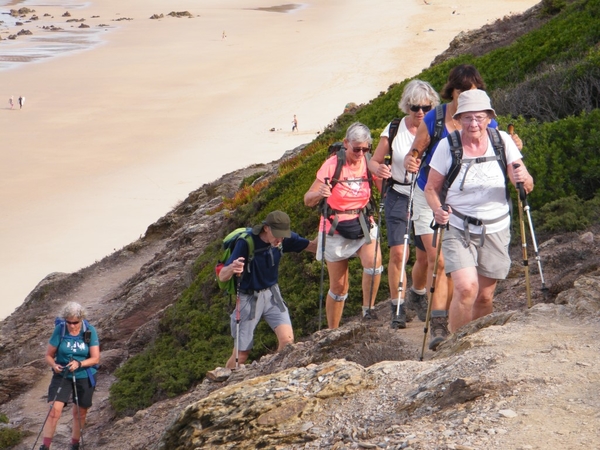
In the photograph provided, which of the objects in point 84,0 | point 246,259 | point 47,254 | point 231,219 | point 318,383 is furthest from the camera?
point 84,0

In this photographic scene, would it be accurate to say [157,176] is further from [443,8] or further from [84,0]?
[84,0]

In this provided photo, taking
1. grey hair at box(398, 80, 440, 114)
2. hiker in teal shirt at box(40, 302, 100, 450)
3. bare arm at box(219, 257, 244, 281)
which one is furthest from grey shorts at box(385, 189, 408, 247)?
hiker in teal shirt at box(40, 302, 100, 450)

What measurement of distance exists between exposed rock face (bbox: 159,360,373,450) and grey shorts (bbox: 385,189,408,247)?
2.91m

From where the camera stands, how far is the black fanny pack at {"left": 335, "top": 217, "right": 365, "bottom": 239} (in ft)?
27.7

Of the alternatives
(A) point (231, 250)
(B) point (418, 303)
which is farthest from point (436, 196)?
(A) point (231, 250)

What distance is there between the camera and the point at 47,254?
25.6 m

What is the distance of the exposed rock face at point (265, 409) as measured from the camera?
206 inches

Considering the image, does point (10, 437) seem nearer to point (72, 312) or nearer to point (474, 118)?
point (72, 312)

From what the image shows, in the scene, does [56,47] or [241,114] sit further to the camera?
[56,47]

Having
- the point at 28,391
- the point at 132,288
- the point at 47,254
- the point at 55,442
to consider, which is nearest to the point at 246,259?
the point at 55,442

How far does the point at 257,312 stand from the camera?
27.6ft

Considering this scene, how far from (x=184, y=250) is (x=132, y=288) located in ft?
4.51

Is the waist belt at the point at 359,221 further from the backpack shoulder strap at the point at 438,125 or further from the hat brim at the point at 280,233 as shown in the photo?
the backpack shoulder strap at the point at 438,125

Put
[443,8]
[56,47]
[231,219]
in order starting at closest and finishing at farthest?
1. [231,219]
2. [56,47]
3. [443,8]
